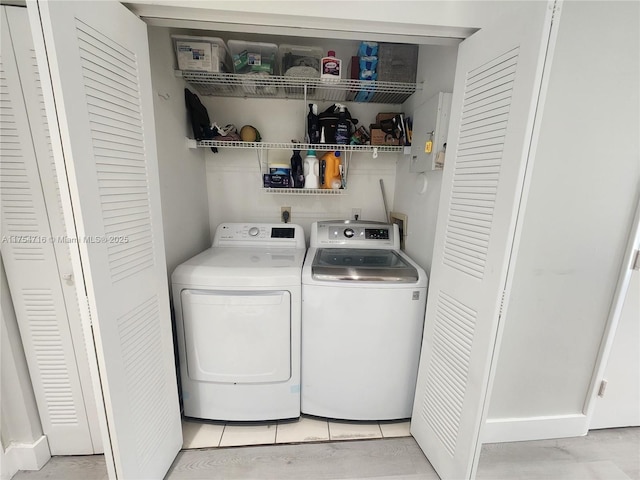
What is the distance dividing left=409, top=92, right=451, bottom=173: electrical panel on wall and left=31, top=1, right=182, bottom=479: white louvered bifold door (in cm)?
138

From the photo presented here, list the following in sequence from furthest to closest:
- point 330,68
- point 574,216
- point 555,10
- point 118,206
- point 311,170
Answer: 1. point 311,170
2. point 330,68
3. point 574,216
4. point 118,206
5. point 555,10

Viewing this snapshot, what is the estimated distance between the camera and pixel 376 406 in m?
1.58

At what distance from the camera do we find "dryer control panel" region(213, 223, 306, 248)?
192 cm

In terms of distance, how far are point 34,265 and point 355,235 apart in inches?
67.1

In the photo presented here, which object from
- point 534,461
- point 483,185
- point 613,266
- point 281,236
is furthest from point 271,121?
point 534,461

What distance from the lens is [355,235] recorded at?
1945 mm

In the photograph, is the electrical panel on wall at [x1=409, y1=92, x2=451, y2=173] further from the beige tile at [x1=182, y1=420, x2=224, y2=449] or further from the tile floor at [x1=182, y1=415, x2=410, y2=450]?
the beige tile at [x1=182, y1=420, x2=224, y2=449]

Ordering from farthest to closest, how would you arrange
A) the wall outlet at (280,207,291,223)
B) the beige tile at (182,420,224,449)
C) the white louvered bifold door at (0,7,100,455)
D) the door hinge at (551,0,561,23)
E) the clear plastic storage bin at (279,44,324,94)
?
1. the wall outlet at (280,207,291,223)
2. the clear plastic storage bin at (279,44,324,94)
3. the beige tile at (182,420,224,449)
4. the white louvered bifold door at (0,7,100,455)
5. the door hinge at (551,0,561,23)

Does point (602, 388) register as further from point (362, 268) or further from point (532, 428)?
point (362, 268)

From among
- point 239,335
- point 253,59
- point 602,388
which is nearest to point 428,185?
point 253,59

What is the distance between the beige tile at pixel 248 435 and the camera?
59.8 inches

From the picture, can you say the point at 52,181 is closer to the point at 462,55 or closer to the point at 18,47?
the point at 18,47

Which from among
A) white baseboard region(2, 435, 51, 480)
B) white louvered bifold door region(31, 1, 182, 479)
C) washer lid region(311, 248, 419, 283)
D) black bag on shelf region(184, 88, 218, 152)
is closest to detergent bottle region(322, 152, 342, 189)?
washer lid region(311, 248, 419, 283)

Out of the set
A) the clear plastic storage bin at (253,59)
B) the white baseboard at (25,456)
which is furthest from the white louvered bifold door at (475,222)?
the white baseboard at (25,456)
